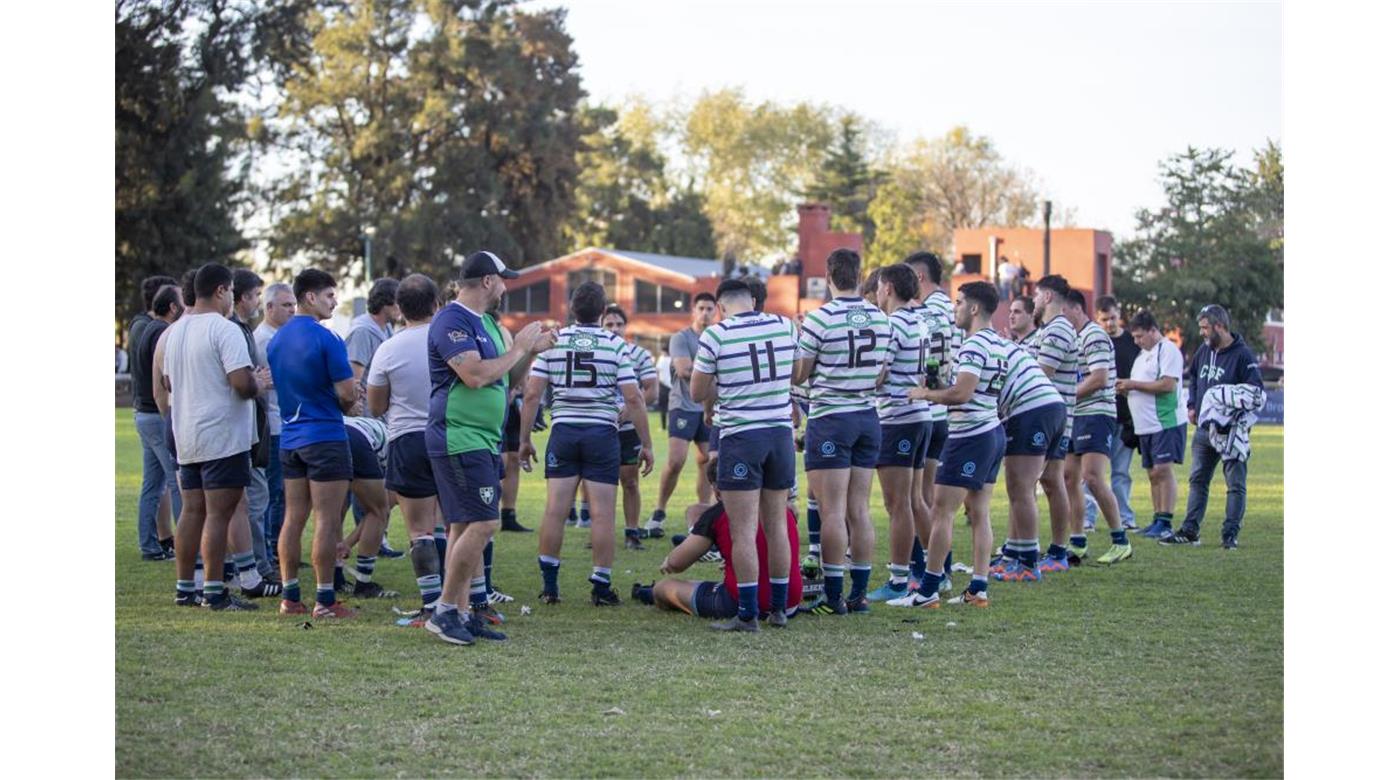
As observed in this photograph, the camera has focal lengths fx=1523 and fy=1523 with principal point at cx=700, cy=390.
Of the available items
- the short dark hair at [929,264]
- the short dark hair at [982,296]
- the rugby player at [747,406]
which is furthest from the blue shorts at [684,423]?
the rugby player at [747,406]

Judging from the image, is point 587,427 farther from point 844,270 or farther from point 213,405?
point 213,405

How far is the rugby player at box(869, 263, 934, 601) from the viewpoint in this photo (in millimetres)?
8844

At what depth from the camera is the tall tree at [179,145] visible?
3128cm

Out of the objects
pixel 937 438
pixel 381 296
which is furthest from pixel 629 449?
pixel 381 296

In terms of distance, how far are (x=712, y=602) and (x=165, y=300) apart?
4.14 meters

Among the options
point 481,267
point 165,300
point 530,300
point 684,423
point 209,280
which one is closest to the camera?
point 481,267

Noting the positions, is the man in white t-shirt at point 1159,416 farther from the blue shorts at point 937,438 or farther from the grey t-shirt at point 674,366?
the grey t-shirt at point 674,366

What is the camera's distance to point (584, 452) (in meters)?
8.85

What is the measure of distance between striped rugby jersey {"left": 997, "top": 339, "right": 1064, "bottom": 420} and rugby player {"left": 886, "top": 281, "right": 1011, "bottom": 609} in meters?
0.59

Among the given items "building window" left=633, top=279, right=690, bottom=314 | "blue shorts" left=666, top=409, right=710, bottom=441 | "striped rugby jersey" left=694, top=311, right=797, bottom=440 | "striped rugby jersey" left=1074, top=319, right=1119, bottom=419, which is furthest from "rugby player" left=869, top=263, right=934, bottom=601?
"building window" left=633, top=279, right=690, bottom=314

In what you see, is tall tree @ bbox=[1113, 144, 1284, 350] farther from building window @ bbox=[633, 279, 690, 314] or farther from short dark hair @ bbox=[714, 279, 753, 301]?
short dark hair @ bbox=[714, 279, 753, 301]

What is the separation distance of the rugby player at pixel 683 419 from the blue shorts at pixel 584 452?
3.10 meters
